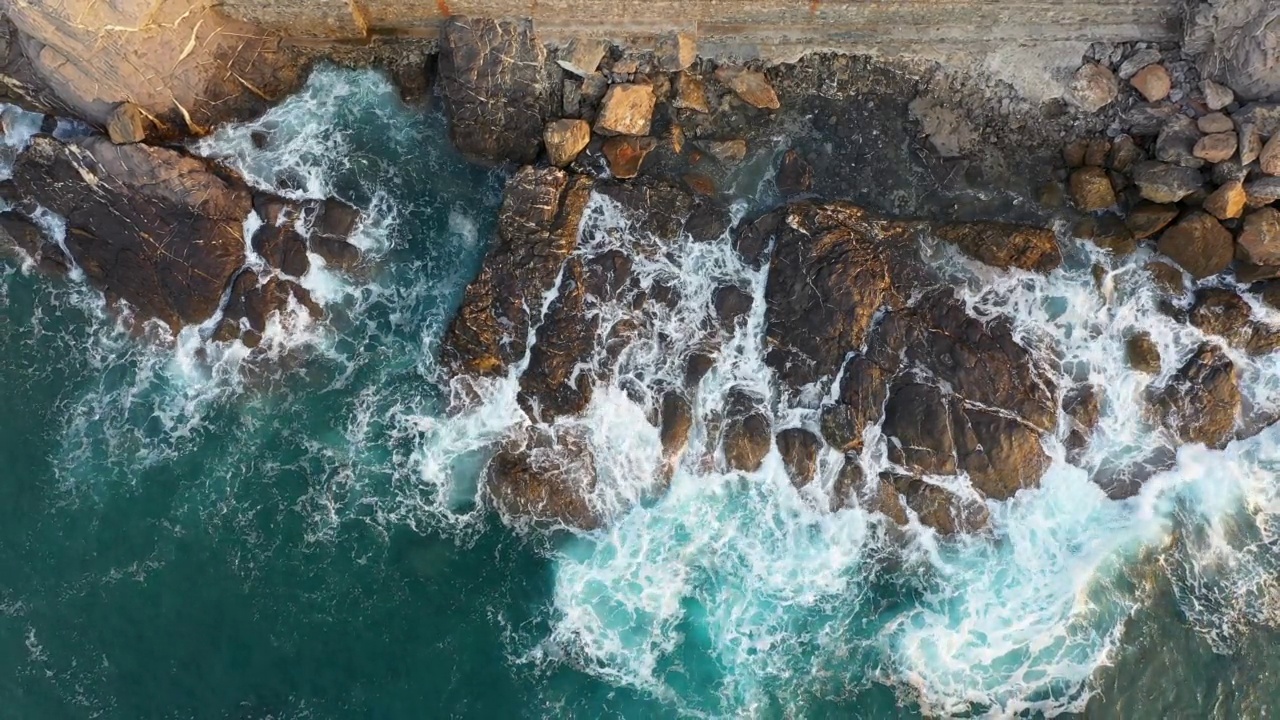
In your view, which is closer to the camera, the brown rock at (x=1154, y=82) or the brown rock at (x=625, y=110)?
the brown rock at (x=1154, y=82)

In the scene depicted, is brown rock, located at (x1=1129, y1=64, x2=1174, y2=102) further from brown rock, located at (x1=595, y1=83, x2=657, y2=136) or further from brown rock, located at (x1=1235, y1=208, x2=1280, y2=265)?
brown rock, located at (x1=595, y1=83, x2=657, y2=136)

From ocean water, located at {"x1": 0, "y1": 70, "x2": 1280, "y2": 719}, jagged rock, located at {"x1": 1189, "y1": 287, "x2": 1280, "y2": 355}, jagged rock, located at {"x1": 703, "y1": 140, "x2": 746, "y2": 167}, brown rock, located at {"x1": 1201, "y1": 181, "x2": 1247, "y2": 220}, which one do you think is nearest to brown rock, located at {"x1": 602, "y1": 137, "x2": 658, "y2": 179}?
ocean water, located at {"x1": 0, "y1": 70, "x2": 1280, "y2": 719}

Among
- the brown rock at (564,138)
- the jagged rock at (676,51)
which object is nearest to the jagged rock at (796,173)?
the jagged rock at (676,51)

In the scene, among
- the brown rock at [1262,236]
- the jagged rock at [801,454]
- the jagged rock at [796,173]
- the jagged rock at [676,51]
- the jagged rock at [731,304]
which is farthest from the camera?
the jagged rock at [796,173]

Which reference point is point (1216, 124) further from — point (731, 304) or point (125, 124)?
point (125, 124)

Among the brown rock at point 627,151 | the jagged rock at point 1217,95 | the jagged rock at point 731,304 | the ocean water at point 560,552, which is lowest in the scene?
the ocean water at point 560,552

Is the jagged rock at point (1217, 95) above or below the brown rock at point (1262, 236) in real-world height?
above

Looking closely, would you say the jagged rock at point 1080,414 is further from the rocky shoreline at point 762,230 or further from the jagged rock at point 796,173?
the jagged rock at point 796,173
